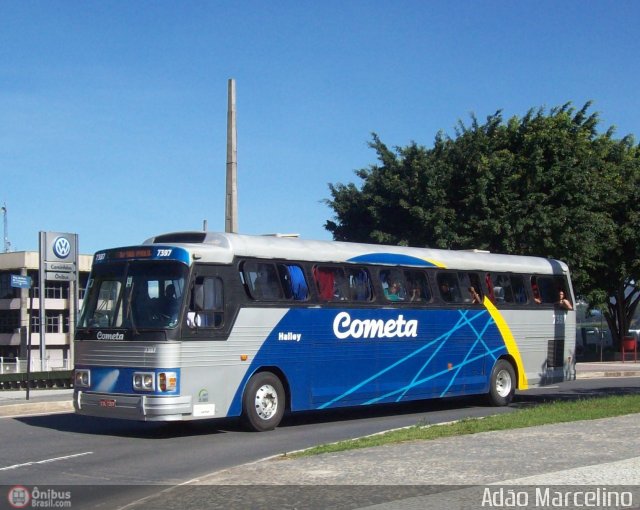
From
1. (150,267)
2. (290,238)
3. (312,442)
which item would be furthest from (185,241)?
(312,442)

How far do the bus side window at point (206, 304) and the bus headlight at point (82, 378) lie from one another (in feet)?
6.80

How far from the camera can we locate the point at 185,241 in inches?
623

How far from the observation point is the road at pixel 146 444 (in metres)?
10.9

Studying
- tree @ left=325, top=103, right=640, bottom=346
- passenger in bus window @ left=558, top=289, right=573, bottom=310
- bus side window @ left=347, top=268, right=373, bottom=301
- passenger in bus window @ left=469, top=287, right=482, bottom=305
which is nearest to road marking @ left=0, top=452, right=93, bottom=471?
bus side window @ left=347, top=268, right=373, bottom=301

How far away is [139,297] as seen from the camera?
591 inches

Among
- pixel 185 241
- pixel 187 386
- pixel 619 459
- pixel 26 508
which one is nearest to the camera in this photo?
pixel 26 508

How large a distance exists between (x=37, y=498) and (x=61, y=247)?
30.1 meters

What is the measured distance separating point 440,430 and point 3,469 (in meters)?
6.10

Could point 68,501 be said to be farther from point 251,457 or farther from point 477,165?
point 477,165

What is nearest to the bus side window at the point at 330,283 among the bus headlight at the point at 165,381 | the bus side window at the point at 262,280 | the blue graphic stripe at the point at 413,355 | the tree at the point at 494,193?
the bus side window at the point at 262,280

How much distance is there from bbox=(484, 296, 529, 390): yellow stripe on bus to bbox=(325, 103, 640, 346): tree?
39.1 ft

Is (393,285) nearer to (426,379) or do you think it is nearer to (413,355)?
(413,355)

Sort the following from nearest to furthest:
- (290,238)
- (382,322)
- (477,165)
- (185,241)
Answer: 1. (185,241)
2. (290,238)
3. (382,322)
4. (477,165)

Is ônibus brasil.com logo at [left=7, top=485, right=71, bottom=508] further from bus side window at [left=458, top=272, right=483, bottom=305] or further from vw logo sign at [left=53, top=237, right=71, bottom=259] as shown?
vw logo sign at [left=53, top=237, right=71, bottom=259]
